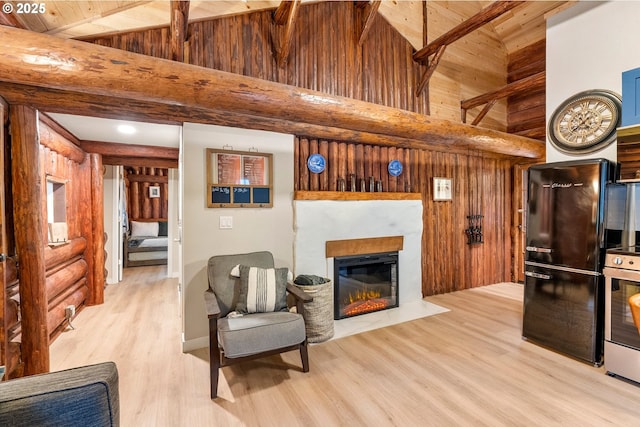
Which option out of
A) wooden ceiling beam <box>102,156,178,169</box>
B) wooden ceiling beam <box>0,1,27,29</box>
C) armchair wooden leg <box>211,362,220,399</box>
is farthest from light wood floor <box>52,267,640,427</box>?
wooden ceiling beam <box>0,1,27,29</box>

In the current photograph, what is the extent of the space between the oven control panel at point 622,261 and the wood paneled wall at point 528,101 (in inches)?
125

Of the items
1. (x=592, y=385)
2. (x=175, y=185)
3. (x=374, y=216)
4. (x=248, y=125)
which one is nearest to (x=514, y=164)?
(x=374, y=216)

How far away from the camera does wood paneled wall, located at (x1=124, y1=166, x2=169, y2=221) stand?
8133 millimetres

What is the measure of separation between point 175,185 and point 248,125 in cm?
294

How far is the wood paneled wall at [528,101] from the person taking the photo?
190 inches

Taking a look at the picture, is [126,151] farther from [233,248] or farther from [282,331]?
[282,331]

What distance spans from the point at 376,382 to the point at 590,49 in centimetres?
378

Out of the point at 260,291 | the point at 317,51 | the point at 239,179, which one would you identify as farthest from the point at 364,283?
the point at 317,51

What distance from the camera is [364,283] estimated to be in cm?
390

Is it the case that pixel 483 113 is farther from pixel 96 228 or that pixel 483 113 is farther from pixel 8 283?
pixel 96 228

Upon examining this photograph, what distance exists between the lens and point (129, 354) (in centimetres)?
279

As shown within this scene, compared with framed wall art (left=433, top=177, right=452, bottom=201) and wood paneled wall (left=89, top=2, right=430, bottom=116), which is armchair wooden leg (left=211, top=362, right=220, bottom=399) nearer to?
wood paneled wall (left=89, top=2, right=430, bottom=116)

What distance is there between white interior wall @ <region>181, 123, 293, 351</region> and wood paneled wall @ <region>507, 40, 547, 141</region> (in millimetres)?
4306

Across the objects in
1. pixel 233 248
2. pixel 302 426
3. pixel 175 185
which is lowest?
pixel 302 426
